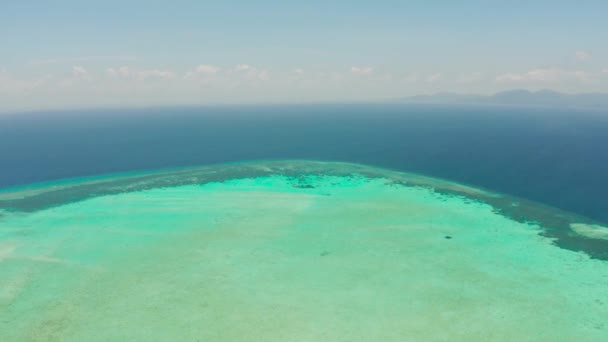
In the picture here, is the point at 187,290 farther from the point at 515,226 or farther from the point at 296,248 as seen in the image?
the point at 515,226

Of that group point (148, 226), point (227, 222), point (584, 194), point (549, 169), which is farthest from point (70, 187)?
point (549, 169)

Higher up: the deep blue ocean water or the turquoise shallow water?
the deep blue ocean water

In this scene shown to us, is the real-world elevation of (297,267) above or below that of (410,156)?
below

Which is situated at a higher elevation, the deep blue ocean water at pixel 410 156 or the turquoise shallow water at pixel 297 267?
the deep blue ocean water at pixel 410 156

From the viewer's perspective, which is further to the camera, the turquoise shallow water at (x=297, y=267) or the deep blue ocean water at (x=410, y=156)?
the deep blue ocean water at (x=410, y=156)

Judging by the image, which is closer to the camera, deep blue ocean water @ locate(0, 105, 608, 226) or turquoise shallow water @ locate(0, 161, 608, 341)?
turquoise shallow water @ locate(0, 161, 608, 341)

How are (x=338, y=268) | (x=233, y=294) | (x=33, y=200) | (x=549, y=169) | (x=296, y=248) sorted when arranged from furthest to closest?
(x=549, y=169) < (x=33, y=200) < (x=296, y=248) < (x=338, y=268) < (x=233, y=294)

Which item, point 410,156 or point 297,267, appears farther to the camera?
point 410,156

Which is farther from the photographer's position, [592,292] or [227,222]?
[227,222]
